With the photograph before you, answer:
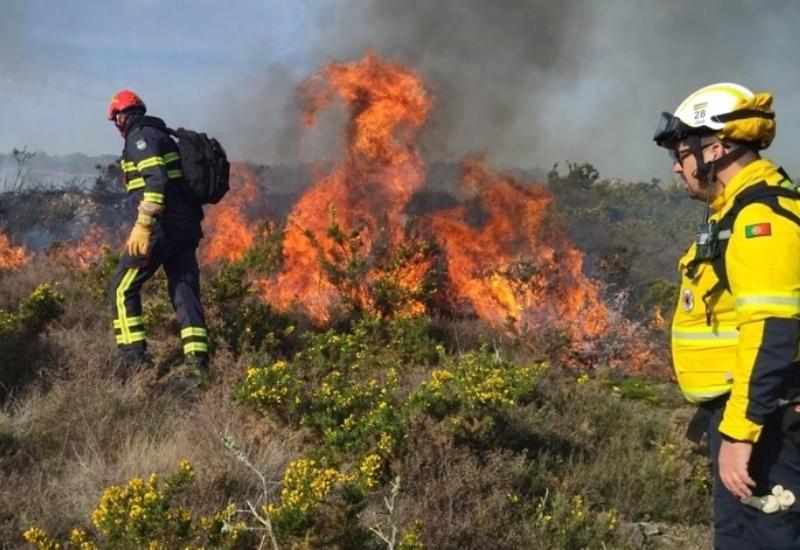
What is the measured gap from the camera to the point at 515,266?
938 cm

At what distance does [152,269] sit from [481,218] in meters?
6.74

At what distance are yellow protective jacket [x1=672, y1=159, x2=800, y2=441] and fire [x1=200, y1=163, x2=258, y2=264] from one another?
26.5ft

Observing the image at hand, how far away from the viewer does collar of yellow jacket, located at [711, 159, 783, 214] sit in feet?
7.77

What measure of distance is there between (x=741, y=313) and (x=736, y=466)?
511mm

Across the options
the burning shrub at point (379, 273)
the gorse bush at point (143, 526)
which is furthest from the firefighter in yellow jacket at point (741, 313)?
the burning shrub at point (379, 273)

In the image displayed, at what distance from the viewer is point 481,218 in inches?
443

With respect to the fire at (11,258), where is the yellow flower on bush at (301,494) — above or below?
below

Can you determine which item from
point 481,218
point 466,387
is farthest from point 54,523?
point 481,218

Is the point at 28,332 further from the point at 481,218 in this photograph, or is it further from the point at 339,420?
the point at 481,218

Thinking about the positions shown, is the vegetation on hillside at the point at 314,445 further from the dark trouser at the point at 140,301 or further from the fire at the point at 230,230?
the fire at the point at 230,230

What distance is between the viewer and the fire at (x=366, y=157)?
397 inches

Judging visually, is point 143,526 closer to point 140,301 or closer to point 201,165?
point 140,301

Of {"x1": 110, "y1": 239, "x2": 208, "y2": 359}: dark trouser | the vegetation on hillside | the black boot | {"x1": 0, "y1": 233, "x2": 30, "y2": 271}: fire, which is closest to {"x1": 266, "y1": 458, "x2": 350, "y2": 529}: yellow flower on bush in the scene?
the vegetation on hillside

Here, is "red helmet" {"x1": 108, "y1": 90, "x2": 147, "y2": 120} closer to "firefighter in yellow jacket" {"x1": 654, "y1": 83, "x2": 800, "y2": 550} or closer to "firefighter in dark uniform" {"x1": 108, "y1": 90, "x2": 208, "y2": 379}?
"firefighter in dark uniform" {"x1": 108, "y1": 90, "x2": 208, "y2": 379}
